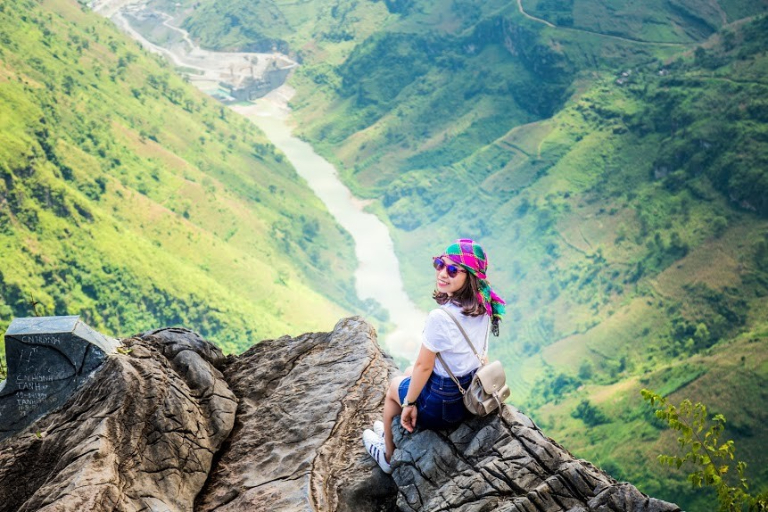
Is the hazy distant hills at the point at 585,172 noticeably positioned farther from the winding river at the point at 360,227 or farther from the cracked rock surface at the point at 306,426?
the cracked rock surface at the point at 306,426

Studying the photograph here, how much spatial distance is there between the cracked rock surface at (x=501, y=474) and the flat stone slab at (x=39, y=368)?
14.6ft

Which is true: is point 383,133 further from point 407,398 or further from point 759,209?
point 407,398

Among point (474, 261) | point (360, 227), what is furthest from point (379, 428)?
point (360, 227)

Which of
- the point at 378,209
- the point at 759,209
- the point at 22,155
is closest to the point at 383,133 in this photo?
the point at 378,209

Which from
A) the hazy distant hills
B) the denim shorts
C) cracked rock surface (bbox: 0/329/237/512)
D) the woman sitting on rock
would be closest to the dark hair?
the woman sitting on rock

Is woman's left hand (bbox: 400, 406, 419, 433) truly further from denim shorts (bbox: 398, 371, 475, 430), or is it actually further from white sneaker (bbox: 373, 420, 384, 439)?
white sneaker (bbox: 373, 420, 384, 439)

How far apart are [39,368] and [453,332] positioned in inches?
220

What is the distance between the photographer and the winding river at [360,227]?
107312mm

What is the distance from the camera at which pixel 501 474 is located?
29.5 ft

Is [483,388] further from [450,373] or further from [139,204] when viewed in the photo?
[139,204]

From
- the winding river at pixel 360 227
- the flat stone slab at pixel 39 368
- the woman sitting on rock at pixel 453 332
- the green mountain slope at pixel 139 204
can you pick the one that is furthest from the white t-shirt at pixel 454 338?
the winding river at pixel 360 227

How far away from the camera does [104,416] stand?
10.1 metres

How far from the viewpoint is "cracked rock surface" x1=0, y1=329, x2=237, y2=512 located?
365 inches

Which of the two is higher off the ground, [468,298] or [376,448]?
[468,298]
